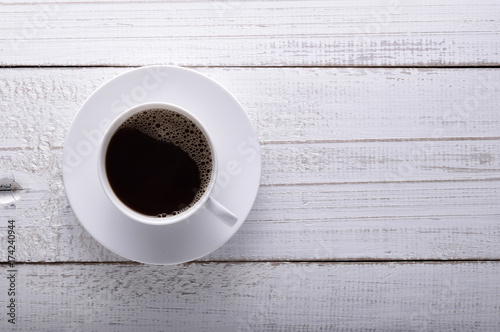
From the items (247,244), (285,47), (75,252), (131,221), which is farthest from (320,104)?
(75,252)

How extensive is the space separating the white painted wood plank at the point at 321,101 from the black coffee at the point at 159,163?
16 cm

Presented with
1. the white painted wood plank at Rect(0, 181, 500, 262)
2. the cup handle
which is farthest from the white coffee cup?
the white painted wood plank at Rect(0, 181, 500, 262)

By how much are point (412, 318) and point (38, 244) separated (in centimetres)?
67

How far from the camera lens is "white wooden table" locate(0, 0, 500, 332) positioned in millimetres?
914

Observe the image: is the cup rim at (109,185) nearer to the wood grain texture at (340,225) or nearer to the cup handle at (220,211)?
the cup handle at (220,211)

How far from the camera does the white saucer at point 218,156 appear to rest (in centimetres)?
83

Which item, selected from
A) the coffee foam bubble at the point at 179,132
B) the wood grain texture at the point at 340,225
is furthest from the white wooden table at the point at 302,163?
the coffee foam bubble at the point at 179,132

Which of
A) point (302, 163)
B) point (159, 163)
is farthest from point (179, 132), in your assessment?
point (302, 163)

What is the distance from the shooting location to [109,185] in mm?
783

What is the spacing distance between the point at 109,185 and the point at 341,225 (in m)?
0.41

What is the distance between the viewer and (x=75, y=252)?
3.00 ft

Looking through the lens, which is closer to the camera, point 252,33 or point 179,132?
point 179,132

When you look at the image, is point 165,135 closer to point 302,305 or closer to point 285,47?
point 285,47

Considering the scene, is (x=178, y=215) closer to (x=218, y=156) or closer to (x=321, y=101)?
(x=218, y=156)
